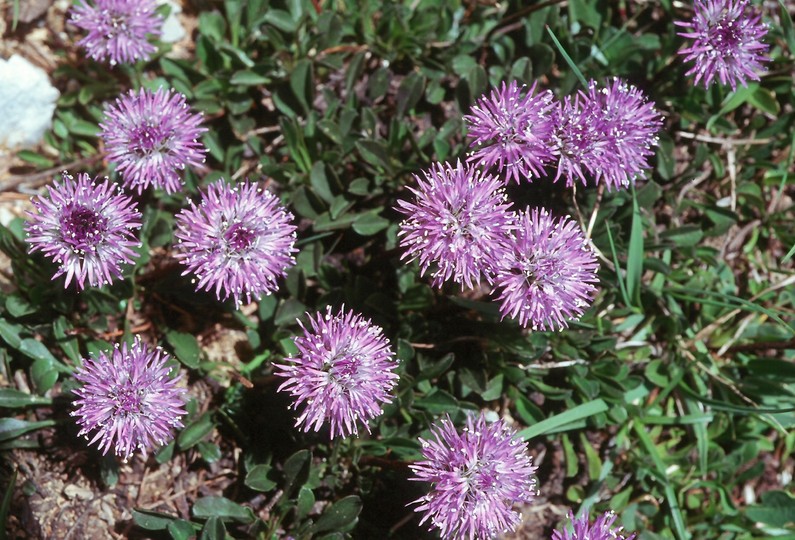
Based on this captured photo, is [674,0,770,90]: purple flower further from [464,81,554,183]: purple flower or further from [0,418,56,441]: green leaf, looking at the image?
[0,418,56,441]: green leaf

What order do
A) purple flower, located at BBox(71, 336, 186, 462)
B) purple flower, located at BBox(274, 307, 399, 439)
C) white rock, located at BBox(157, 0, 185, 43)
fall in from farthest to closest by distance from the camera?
white rock, located at BBox(157, 0, 185, 43) → purple flower, located at BBox(71, 336, 186, 462) → purple flower, located at BBox(274, 307, 399, 439)

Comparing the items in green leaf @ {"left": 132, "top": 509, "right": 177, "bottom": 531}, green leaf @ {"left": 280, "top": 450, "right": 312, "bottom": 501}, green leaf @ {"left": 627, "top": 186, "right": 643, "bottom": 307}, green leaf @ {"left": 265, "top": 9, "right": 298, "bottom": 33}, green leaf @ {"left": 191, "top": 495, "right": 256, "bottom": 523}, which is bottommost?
green leaf @ {"left": 132, "top": 509, "right": 177, "bottom": 531}

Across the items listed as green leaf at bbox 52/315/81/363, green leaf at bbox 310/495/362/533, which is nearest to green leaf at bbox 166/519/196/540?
green leaf at bbox 310/495/362/533

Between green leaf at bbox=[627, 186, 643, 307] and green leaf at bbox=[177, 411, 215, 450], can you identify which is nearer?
green leaf at bbox=[177, 411, 215, 450]

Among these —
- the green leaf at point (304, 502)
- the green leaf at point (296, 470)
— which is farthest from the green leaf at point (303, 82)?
the green leaf at point (304, 502)

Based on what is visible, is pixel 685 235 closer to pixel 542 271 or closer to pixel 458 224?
pixel 542 271

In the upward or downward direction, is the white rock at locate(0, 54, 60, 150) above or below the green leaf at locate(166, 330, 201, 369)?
above

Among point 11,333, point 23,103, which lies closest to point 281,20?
point 23,103

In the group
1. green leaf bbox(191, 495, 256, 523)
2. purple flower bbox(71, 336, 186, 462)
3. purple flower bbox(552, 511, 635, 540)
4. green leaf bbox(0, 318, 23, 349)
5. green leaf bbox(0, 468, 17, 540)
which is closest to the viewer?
purple flower bbox(71, 336, 186, 462)
